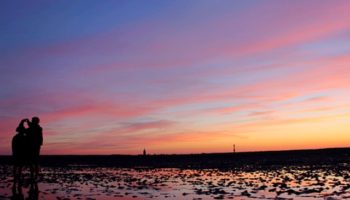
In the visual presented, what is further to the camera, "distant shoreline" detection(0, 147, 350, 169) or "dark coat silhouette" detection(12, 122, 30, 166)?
"distant shoreline" detection(0, 147, 350, 169)

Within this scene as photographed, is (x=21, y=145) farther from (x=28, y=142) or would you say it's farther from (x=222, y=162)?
(x=222, y=162)

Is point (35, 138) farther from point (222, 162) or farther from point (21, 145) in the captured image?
point (222, 162)

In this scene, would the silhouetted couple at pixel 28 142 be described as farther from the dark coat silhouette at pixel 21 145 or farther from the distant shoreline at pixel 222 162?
the distant shoreline at pixel 222 162

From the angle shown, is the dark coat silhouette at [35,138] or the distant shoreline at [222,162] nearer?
the dark coat silhouette at [35,138]

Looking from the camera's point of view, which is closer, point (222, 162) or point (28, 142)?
point (28, 142)

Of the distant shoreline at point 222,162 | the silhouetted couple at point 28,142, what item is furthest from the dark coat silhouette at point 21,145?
the distant shoreline at point 222,162

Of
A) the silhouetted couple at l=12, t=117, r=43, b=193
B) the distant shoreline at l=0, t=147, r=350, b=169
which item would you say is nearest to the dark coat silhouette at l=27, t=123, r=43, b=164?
the silhouetted couple at l=12, t=117, r=43, b=193

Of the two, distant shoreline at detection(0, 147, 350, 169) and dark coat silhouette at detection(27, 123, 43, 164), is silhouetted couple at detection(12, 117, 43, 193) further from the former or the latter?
distant shoreline at detection(0, 147, 350, 169)

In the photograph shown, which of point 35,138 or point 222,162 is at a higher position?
point 35,138

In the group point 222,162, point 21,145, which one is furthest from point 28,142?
point 222,162

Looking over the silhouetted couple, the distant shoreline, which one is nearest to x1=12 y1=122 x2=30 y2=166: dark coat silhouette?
the silhouetted couple

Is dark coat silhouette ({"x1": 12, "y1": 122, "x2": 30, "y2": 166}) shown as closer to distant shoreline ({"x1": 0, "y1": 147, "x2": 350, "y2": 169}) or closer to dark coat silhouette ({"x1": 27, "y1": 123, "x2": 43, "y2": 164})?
dark coat silhouette ({"x1": 27, "y1": 123, "x2": 43, "y2": 164})

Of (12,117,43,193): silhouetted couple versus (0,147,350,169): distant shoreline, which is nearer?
(12,117,43,193): silhouetted couple

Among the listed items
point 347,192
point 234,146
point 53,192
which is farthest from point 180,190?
point 234,146
